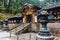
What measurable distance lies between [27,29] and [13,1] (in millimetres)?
20756

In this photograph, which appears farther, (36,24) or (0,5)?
(0,5)

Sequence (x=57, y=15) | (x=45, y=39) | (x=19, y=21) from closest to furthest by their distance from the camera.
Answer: (x=45, y=39) < (x=57, y=15) < (x=19, y=21)

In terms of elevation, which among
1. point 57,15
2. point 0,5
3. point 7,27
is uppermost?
point 0,5

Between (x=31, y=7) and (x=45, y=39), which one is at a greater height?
(x=31, y=7)

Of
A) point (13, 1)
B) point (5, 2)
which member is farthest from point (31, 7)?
point (5, 2)

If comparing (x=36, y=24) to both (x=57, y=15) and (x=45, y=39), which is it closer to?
(x=57, y=15)

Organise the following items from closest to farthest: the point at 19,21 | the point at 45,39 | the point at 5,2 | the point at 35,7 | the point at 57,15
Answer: the point at 45,39, the point at 57,15, the point at 35,7, the point at 19,21, the point at 5,2

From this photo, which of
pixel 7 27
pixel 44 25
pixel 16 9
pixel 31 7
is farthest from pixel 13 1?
pixel 44 25

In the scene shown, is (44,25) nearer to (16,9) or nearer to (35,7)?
(35,7)

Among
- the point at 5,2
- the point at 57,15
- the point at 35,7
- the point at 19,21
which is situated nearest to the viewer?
the point at 57,15

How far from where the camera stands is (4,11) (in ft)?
122

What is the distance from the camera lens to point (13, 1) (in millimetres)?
37469

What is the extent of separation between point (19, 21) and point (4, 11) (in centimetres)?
1472

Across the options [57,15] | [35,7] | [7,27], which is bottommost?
[7,27]
